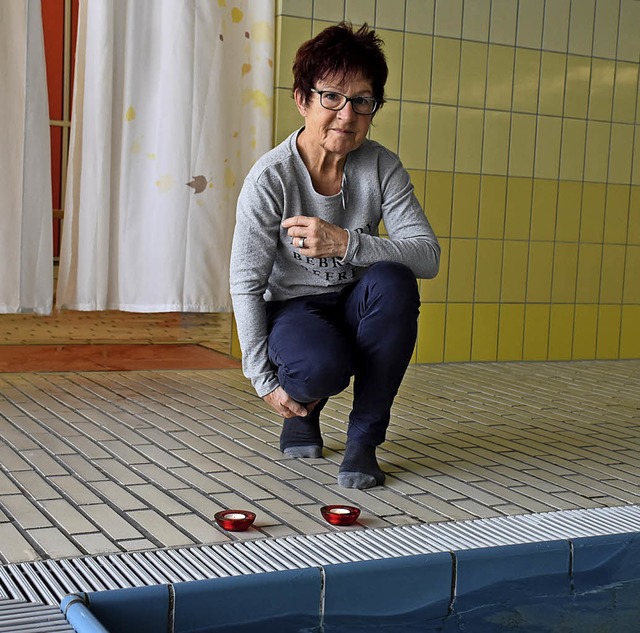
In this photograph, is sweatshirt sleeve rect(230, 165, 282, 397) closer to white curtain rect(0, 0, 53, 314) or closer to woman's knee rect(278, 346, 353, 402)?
woman's knee rect(278, 346, 353, 402)

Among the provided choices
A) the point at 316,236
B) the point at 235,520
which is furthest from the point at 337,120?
the point at 235,520

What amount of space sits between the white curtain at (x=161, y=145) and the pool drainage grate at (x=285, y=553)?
177cm

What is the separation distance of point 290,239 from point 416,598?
861mm

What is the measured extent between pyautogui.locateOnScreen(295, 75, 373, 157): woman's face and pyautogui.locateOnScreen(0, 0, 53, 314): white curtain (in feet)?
4.45

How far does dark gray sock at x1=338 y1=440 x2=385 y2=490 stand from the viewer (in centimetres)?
200

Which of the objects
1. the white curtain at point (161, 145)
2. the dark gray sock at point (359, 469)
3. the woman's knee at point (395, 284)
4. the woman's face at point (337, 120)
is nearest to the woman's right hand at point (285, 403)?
the dark gray sock at point (359, 469)

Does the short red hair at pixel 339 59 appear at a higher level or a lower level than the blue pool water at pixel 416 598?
higher

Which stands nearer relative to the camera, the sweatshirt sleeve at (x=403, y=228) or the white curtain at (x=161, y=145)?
the sweatshirt sleeve at (x=403, y=228)

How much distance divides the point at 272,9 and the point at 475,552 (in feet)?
7.82

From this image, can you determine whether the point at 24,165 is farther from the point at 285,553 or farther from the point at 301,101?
the point at 285,553

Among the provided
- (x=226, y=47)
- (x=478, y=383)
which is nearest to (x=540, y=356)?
(x=478, y=383)

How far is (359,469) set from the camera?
201cm

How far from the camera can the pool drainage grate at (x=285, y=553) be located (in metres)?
1.39

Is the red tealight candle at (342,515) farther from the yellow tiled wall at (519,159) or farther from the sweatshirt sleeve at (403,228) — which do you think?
the yellow tiled wall at (519,159)
